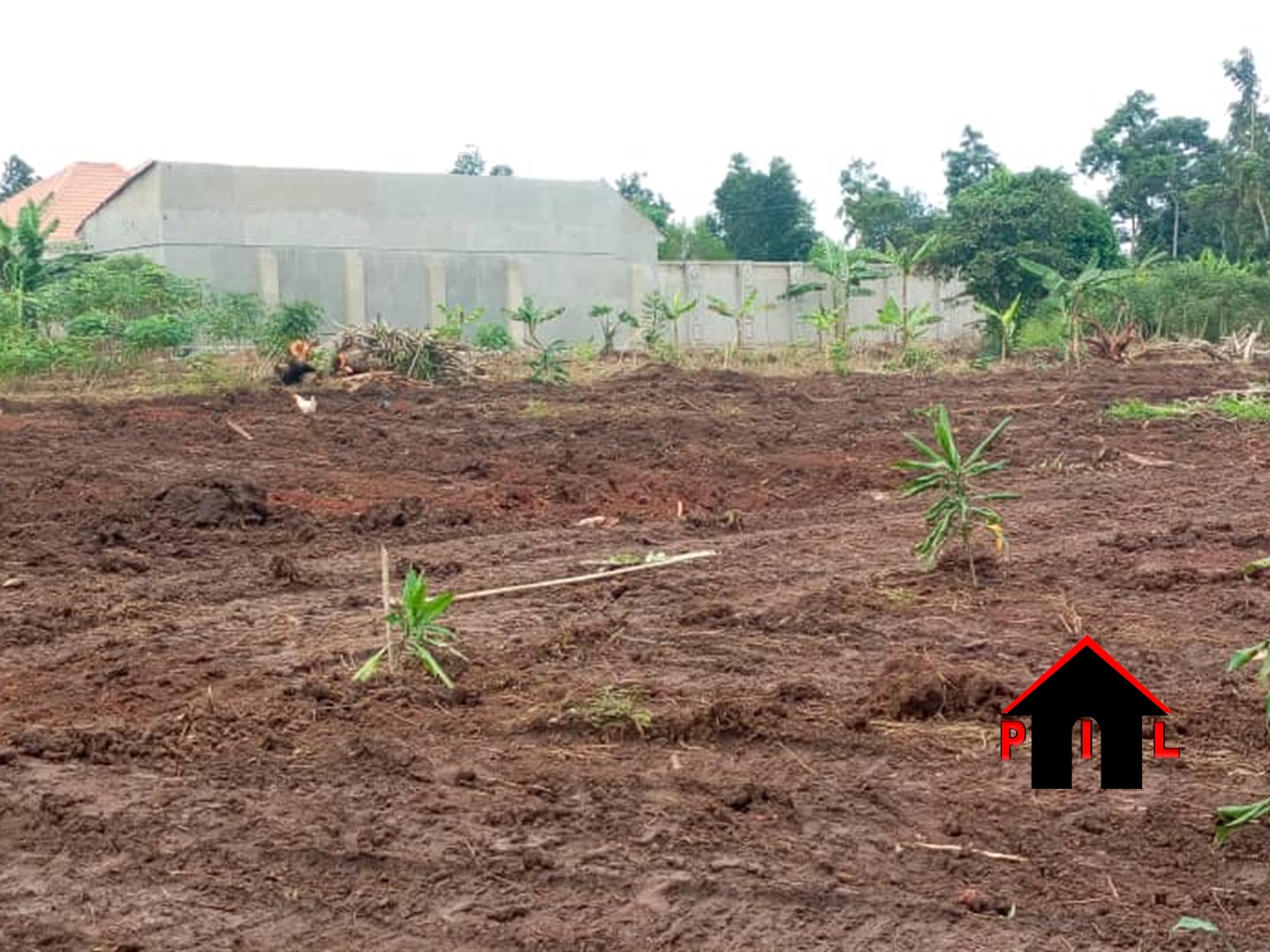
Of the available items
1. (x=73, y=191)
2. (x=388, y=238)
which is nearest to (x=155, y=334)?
(x=388, y=238)

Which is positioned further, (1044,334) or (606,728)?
(1044,334)

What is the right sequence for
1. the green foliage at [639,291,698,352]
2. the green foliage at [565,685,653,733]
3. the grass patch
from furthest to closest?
the green foliage at [639,291,698,352] < the grass patch < the green foliage at [565,685,653,733]

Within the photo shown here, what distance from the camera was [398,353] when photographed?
64.1 feet

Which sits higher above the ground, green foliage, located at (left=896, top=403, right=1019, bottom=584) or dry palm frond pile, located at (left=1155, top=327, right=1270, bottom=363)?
dry palm frond pile, located at (left=1155, top=327, right=1270, bottom=363)

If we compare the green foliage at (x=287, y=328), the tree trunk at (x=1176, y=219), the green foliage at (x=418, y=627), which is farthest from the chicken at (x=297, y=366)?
the tree trunk at (x=1176, y=219)

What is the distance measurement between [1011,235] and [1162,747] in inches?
1046

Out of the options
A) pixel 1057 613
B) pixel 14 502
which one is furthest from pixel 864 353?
pixel 1057 613

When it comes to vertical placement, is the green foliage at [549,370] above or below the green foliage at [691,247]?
below

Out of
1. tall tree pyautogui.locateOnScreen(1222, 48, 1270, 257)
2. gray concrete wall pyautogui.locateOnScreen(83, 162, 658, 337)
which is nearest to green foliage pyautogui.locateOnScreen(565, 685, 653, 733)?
gray concrete wall pyautogui.locateOnScreen(83, 162, 658, 337)

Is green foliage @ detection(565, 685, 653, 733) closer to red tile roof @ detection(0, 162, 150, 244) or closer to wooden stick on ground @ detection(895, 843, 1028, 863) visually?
wooden stick on ground @ detection(895, 843, 1028, 863)

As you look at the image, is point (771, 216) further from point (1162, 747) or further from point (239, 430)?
point (1162, 747)

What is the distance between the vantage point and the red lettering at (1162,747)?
4.21 meters

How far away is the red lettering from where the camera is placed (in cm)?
421

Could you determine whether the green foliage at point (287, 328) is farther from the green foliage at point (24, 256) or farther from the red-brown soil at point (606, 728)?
the red-brown soil at point (606, 728)
